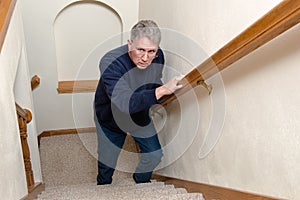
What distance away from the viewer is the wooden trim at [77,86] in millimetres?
4166

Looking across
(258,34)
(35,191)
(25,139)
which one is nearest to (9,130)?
(25,139)

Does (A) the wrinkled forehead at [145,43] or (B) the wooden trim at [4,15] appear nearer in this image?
(B) the wooden trim at [4,15]

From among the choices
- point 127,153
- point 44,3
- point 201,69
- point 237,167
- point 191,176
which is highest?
point 44,3

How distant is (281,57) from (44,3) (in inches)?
116

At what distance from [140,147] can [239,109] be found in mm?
1500

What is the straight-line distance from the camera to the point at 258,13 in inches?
54.9

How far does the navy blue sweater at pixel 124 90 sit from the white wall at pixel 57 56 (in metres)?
1.43

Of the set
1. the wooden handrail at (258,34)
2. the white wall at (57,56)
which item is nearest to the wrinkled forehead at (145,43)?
the wooden handrail at (258,34)

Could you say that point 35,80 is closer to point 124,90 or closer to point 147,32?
point 124,90

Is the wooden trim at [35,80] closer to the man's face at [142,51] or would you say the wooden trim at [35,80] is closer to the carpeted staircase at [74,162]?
the carpeted staircase at [74,162]

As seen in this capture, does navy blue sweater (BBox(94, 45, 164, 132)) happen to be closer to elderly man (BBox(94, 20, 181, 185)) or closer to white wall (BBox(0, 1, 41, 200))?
elderly man (BBox(94, 20, 181, 185))

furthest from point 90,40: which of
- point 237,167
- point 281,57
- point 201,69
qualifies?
point 281,57

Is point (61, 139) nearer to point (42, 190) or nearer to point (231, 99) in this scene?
point (42, 190)

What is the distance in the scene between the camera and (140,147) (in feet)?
9.95
